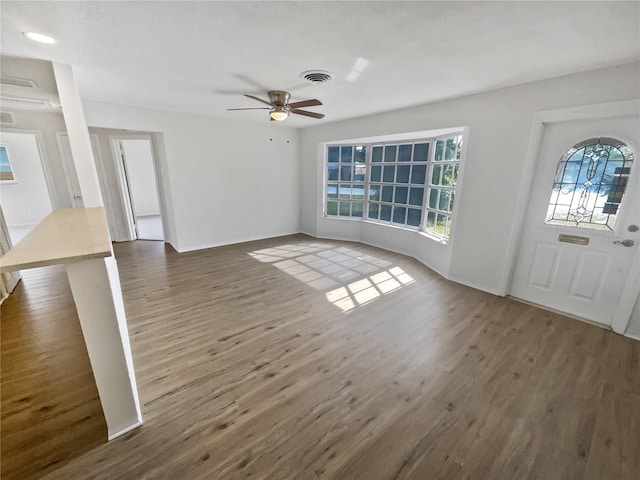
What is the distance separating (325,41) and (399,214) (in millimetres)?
3671

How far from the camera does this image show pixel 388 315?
2.93 metres

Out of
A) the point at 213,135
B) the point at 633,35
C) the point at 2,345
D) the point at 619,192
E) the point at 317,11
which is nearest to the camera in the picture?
the point at 317,11

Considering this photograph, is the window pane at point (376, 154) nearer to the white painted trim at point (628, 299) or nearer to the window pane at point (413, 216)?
the window pane at point (413, 216)

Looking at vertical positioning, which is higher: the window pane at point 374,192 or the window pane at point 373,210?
the window pane at point 374,192

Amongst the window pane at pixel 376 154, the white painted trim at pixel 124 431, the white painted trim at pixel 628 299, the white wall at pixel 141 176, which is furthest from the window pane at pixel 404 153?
the white wall at pixel 141 176

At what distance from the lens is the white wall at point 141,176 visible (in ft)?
26.8

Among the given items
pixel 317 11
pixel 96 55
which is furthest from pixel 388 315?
pixel 96 55

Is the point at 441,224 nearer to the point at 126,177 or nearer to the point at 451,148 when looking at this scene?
the point at 451,148

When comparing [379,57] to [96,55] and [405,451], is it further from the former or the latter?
[405,451]

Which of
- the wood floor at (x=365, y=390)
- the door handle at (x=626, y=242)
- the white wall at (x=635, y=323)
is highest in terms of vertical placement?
the door handle at (x=626, y=242)

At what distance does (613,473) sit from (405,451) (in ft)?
3.63

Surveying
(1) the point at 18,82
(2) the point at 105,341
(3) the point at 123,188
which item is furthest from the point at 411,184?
(3) the point at 123,188

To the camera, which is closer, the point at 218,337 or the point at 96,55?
the point at 96,55

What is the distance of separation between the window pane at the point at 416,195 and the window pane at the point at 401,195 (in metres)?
0.11
